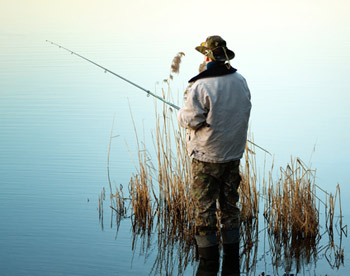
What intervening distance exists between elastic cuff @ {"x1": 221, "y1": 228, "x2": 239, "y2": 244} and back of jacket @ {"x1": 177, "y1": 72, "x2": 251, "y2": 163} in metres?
0.58

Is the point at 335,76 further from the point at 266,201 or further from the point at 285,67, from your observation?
the point at 266,201

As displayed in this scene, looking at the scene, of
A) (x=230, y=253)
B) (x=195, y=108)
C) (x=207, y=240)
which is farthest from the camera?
(x=230, y=253)

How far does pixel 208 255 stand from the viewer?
16.1 feet

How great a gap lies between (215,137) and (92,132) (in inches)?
213

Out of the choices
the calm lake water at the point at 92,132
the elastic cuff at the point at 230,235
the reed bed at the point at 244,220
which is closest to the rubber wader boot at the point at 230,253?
the elastic cuff at the point at 230,235

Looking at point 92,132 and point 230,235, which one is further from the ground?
point 92,132

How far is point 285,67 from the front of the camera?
15.7 metres

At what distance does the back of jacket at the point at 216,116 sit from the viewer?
178 inches

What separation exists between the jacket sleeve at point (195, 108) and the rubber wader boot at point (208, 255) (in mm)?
865

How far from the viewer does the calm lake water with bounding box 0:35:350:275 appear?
18.2ft

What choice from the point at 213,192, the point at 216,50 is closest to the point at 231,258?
the point at 213,192

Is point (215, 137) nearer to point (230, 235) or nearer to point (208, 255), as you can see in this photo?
point (230, 235)

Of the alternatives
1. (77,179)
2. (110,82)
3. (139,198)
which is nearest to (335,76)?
(110,82)

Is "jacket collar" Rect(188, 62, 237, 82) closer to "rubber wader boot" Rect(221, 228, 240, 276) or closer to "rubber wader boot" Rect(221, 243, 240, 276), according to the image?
"rubber wader boot" Rect(221, 228, 240, 276)
